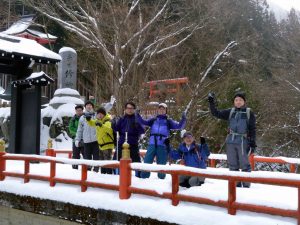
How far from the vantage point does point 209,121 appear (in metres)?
Result: 15.7

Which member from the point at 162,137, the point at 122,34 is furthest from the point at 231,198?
the point at 122,34

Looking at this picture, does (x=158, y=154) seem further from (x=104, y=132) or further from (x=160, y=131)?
(x=104, y=132)

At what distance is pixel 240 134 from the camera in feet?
20.6

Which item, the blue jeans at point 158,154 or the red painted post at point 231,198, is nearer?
the red painted post at point 231,198

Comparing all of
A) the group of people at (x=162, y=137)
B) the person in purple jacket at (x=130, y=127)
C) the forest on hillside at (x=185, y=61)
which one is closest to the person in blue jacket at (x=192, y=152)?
the group of people at (x=162, y=137)

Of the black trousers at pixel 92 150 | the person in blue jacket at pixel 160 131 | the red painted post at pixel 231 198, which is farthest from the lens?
the black trousers at pixel 92 150

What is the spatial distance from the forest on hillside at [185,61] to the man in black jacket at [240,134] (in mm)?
7398

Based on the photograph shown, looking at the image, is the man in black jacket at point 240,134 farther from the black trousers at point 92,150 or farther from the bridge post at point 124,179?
the black trousers at point 92,150

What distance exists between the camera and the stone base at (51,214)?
19.8ft

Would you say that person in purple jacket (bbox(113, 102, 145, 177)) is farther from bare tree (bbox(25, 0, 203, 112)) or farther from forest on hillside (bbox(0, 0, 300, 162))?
bare tree (bbox(25, 0, 203, 112))

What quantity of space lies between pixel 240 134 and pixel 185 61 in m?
14.2

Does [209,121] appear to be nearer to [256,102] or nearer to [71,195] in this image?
[256,102]

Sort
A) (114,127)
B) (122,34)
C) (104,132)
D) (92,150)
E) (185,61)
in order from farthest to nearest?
(185,61), (122,34), (92,150), (104,132), (114,127)

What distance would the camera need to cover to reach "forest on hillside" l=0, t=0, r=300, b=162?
15.6m
